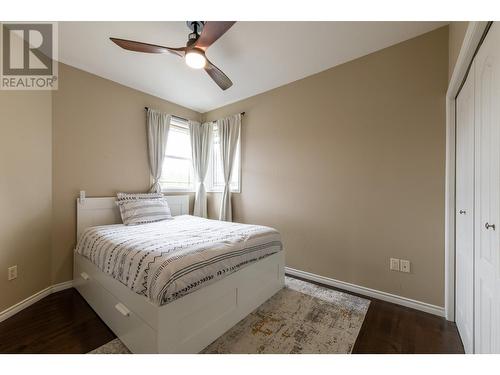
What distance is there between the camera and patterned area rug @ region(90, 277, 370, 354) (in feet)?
4.62

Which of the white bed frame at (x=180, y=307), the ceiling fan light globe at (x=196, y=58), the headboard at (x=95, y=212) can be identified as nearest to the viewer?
the white bed frame at (x=180, y=307)

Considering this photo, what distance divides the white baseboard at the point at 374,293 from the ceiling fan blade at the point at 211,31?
2.59 meters

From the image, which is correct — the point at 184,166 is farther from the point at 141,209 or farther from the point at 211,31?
the point at 211,31

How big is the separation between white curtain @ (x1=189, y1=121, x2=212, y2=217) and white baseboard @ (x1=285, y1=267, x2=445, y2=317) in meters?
1.86

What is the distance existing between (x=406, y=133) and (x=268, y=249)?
1709 mm

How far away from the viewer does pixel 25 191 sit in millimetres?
1909

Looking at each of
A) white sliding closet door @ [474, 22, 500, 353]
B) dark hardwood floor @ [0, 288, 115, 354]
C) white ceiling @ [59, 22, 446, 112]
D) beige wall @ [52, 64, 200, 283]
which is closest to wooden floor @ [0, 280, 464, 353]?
dark hardwood floor @ [0, 288, 115, 354]

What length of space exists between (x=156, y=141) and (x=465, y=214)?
3.43 meters

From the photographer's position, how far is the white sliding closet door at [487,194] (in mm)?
912

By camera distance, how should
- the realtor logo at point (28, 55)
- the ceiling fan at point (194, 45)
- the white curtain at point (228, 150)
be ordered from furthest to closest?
1. the white curtain at point (228, 150)
2. the realtor logo at point (28, 55)
3. the ceiling fan at point (194, 45)

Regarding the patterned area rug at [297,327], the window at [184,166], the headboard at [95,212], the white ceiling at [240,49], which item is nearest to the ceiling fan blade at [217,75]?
the white ceiling at [240,49]

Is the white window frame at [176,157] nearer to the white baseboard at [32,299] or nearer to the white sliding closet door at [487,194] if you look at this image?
the white baseboard at [32,299]
